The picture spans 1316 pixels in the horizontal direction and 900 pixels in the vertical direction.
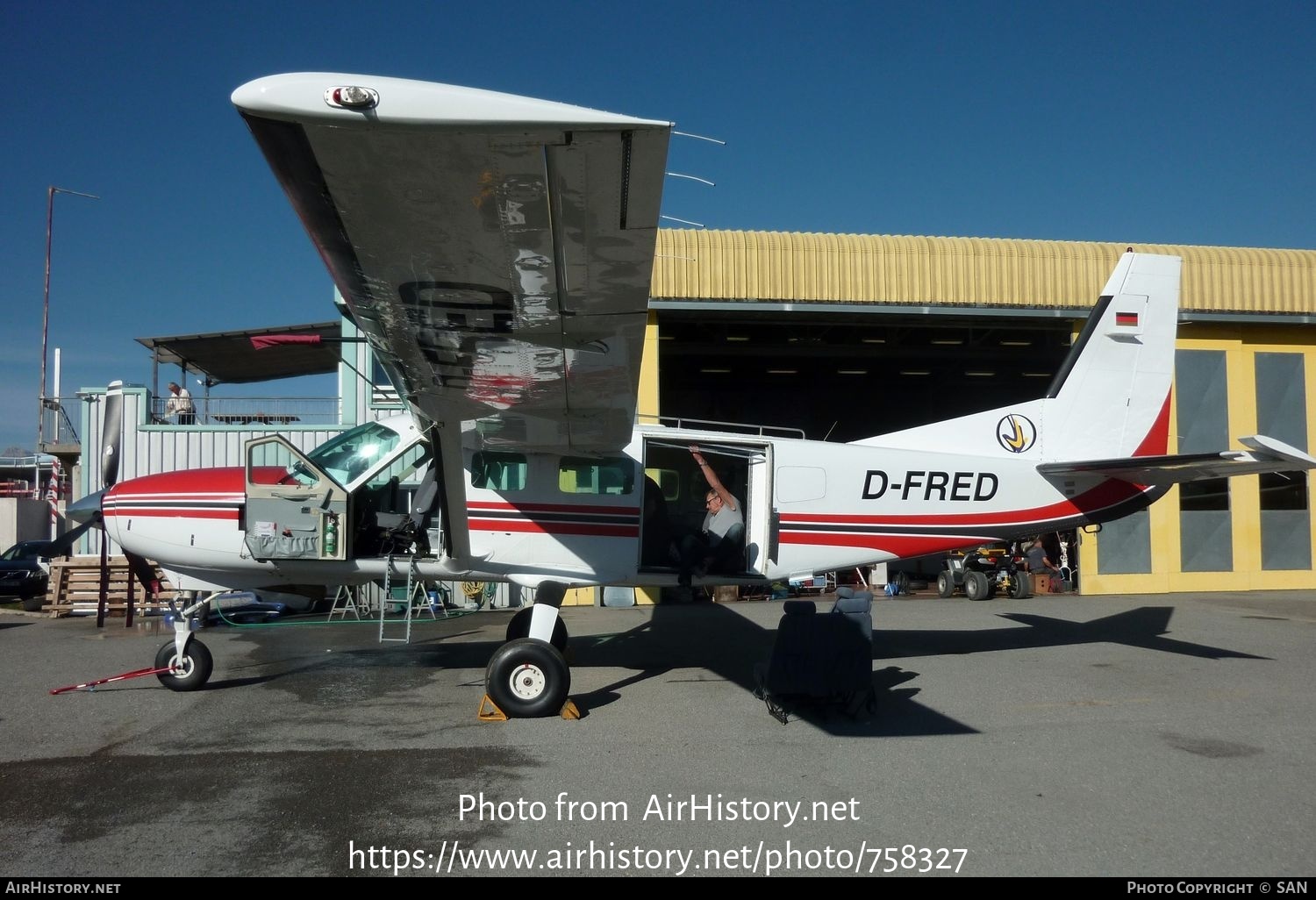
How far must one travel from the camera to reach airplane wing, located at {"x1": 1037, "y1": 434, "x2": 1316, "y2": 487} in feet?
25.2

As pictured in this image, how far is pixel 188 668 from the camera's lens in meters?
7.96

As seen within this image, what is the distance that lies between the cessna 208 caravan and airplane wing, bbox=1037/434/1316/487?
0.12ft

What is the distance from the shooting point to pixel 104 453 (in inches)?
360

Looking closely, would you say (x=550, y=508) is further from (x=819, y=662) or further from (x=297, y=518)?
(x=819, y=662)

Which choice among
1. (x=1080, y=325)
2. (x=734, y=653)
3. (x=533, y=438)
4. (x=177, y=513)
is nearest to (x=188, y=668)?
(x=177, y=513)

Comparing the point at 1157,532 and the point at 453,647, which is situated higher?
the point at 1157,532

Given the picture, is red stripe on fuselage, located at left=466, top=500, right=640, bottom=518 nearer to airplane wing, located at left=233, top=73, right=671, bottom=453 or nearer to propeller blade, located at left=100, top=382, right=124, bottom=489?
airplane wing, located at left=233, top=73, right=671, bottom=453

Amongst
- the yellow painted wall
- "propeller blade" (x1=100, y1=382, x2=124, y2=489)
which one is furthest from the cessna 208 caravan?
the yellow painted wall

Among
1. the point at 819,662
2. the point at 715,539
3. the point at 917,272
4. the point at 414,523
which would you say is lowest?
the point at 819,662

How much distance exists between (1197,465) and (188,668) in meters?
9.73

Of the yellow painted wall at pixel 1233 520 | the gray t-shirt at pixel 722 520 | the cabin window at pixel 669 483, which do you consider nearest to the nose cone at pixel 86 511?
the cabin window at pixel 669 483

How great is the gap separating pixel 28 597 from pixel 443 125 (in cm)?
2179
